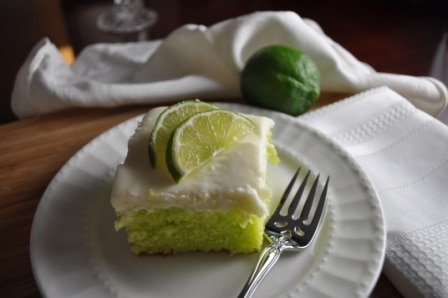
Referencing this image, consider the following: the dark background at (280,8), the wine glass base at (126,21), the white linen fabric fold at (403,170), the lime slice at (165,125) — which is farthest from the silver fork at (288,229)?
the wine glass base at (126,21)

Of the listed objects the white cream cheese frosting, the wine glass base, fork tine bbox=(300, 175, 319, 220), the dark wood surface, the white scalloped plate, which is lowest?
the wine glass base

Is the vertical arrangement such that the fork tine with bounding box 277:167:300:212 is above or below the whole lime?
below

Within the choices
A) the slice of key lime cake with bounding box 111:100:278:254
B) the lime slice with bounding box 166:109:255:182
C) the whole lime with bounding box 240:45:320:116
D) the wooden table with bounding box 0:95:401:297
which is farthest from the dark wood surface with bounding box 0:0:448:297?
the lime slice with bounding box 166:109:255:182

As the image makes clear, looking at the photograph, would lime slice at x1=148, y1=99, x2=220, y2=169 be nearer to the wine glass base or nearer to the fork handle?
the fork handle

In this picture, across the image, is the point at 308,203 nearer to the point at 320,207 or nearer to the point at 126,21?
the point at 320,207

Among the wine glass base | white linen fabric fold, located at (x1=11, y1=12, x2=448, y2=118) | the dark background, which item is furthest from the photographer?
the wine glass base

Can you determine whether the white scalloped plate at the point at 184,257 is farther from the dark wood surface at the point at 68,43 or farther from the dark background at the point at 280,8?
the dark background at the point at 280,8

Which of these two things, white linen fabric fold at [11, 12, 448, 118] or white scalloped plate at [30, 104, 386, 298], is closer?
white scalloped plate at [30, 104, 386, 298]

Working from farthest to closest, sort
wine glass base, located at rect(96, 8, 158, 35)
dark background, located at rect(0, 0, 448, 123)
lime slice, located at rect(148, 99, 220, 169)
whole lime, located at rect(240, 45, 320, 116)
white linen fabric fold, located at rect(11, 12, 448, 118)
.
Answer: wine glass base, located at rect(96, 8, 158, 35) → dark background, located at rect(0, 0, 448, 123) → white linen fabric fold, located at rect(11, 12, 448, 118) → whole lime, located at rect(240, 45, 320, 116) → lime slice, located at rect(148, 99, 220, 169)
